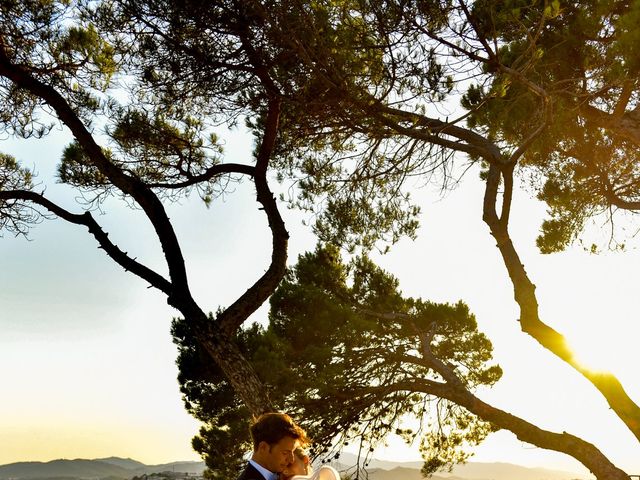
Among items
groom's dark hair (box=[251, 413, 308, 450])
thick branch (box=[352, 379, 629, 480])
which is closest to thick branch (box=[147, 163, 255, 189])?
thick branch (box=[352, 379, 629, 480])

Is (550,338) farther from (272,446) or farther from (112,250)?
(272,446)

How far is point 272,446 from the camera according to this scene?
8.50 feet

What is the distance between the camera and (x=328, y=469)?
2268 mm

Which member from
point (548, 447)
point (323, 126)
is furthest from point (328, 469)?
point (548, 447)

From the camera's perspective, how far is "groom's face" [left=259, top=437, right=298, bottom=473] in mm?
2559

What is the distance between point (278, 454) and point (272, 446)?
1.4 inches

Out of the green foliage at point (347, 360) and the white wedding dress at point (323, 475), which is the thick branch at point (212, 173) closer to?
the green foliage at point (347, 360)

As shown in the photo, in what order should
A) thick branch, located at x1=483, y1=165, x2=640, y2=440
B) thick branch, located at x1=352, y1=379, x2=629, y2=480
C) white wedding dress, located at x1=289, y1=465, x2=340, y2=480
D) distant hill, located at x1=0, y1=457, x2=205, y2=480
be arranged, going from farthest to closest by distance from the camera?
1. distant hill, located at x1=0, y1=457, x2=205, y2=480
2. thick branch, located at x1=352, y1=379, x2=629, y2=480
3. thick branch, located at x1=483, y1=165, x2=640, y2=440
4. white wedding dress, located at x1=289, y1=465, x2=340, y2=480

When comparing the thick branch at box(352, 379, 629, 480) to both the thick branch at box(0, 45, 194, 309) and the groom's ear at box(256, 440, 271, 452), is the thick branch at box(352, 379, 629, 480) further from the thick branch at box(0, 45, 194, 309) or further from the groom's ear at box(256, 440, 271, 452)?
the groom's ear at box(256, 440, 271, 452)

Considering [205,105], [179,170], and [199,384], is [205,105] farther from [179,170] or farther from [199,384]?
[199,384]

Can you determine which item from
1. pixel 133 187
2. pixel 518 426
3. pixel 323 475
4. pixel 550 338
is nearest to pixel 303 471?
pixel 323 475

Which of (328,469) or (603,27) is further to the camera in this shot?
(603,27)

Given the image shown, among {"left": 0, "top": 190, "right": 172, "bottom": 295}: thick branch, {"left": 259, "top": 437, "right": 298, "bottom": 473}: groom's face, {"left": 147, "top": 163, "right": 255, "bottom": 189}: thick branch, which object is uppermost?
{"left": 147, "top": 163, "right": 255, "bottom": 189}: thick branch

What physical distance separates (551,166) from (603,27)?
103 inches
